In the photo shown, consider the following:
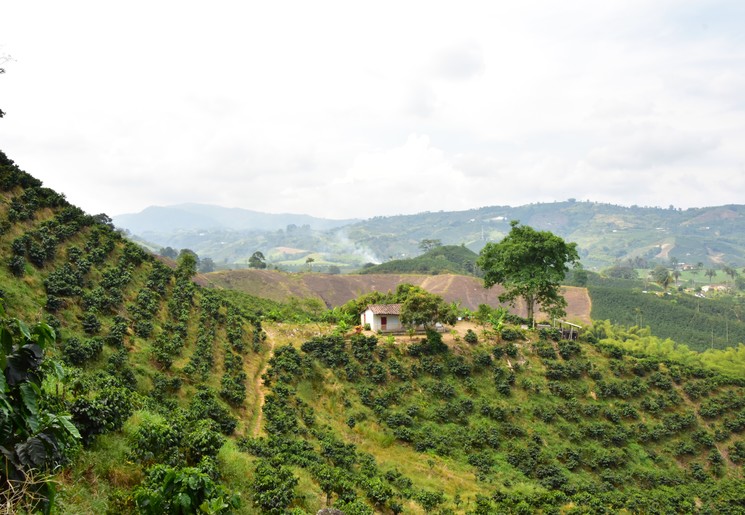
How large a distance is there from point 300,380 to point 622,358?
2853 cm

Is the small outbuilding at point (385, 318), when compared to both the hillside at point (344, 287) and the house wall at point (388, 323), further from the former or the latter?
the hillside at point (344, 287)

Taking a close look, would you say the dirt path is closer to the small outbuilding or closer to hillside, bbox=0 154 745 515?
hillside, bbox=0 154 745 515

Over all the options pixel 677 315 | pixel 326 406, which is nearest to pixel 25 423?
pixel 326 406

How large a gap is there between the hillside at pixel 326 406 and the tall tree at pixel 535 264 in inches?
184

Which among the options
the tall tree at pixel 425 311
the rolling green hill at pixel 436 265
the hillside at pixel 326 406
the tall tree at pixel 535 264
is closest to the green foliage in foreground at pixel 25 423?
the hillside at pixel 326 406

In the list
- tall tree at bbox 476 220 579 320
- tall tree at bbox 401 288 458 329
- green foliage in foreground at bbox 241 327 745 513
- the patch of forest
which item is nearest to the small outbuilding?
tall tree at bbox 401 288 458 329

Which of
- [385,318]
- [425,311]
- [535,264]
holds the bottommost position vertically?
[385,318]

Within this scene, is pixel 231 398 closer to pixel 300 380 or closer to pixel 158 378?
pixel 158 378

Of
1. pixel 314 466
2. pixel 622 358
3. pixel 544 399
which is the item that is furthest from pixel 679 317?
pixel 314 466

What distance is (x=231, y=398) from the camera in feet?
78.1

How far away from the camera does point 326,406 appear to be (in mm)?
29562

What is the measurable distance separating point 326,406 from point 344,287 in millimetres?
81702

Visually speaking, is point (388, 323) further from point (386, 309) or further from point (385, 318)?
point (386, 309)

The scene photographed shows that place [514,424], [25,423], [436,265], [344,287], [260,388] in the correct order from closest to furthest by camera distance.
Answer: [25,423] → [260,388] → [514,424] → [344,287] → [436,265]
